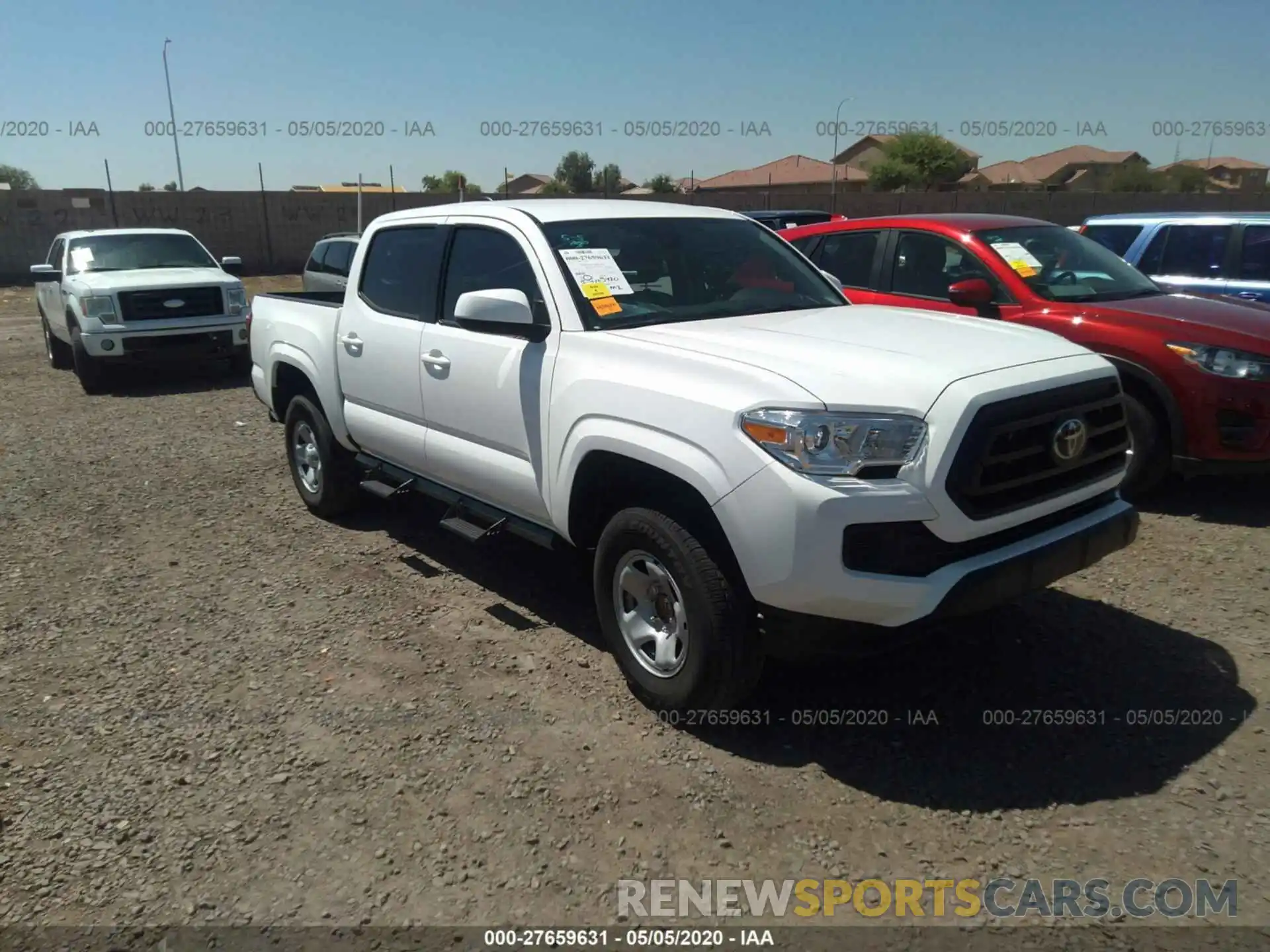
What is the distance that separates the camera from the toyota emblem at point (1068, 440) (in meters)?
3.23

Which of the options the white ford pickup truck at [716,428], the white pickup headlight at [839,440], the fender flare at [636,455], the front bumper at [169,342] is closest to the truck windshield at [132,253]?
the front bumper at [169,342]

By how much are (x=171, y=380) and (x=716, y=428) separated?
1076 centimetres

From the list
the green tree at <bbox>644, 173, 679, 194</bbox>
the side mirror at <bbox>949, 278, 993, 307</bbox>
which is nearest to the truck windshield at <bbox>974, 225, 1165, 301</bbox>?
the side mirror at <bbox>949, 278, 993, 307</bbox>

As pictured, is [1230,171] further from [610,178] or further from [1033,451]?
[1033,451]

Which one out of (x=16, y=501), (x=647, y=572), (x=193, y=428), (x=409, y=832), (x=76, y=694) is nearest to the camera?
(x=409, y=832)

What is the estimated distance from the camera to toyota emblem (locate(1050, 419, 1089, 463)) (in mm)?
3230

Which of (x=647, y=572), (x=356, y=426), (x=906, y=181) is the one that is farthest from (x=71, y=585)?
(x=906, y=181)

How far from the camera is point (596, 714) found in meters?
3.65

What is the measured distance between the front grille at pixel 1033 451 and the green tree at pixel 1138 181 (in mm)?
46147

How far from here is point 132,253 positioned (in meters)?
11.8

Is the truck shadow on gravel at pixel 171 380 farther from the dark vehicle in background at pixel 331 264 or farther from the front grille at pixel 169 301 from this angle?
the dark vehicle in background at pixel 331 264

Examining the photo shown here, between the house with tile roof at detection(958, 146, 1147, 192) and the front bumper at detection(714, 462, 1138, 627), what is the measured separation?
59161 mm

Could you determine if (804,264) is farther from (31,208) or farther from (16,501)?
(31,208)

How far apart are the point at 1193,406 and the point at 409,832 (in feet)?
16.0
